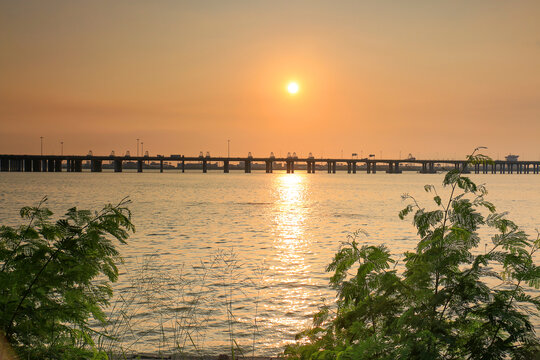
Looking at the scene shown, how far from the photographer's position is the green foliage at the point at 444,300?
4.41 metres

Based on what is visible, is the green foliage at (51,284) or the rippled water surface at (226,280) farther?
the rippled water surface at (226,280)

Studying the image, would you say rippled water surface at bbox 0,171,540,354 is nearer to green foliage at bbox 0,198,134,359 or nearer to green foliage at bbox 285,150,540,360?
green foliage at bbox 0,198,134,359

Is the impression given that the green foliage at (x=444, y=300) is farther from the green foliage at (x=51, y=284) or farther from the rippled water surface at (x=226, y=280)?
the rippled water surface at (x=226, y=280)

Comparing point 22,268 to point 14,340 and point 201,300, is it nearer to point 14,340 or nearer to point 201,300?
point 14,340

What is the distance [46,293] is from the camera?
4926 mm

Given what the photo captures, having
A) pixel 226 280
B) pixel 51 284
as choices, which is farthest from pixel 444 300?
pixel 226 280

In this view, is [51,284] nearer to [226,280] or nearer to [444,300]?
[444,300]

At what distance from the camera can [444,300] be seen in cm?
468

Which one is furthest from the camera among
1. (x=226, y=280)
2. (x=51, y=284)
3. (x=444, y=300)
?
(x=226, y=280)

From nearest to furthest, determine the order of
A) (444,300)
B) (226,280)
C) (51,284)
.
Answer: (444,300), (51,284), (226,280)

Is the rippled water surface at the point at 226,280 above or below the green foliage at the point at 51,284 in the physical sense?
below

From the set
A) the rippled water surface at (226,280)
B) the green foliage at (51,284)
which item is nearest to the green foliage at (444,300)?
the green foliage at (51,284)

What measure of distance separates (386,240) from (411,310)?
27.1 meters

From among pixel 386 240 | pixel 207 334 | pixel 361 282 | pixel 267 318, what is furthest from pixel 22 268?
pixel 386 240
